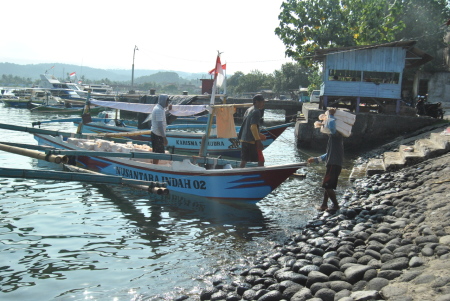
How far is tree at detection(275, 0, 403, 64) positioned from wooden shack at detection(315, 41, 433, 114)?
829 cm

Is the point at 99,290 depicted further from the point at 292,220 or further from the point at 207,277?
the point at 292,220

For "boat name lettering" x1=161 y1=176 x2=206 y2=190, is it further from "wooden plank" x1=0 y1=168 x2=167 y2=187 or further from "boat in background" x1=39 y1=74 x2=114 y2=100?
"boat in background" x1=39 y1=74 x2=114 y2=100

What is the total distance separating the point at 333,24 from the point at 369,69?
1052cm

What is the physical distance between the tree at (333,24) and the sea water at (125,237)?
20801mm

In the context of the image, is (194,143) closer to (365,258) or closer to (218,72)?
(218,72)

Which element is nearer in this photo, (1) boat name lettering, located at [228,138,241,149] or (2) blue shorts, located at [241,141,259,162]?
(2) blue shorts, located at [241,141,259,162]

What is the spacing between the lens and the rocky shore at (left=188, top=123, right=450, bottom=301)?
460cm

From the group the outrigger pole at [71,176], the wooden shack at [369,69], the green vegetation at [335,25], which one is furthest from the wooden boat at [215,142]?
the green vegetation at [335,25]

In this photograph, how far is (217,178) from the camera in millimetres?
10203

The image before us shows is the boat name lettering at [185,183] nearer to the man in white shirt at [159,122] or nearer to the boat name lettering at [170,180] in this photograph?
the boat name lettering at [170,180]

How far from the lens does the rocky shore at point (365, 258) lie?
4.60 metres

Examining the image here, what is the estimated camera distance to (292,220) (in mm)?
9250

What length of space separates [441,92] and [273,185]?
2901cm

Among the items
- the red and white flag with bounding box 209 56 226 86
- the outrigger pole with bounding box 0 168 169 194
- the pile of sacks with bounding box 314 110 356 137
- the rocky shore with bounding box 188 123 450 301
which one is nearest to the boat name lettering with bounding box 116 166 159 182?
the outrigger pole with bounding box 0 168 169 194
